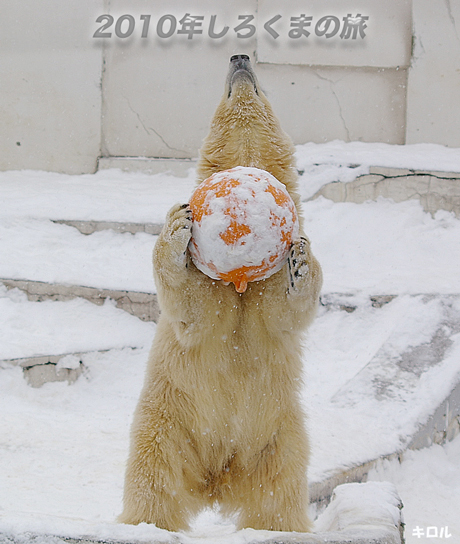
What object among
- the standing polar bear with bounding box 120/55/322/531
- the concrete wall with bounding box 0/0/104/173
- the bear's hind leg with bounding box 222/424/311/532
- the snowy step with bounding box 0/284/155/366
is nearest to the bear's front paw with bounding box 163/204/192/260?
the standing polar bear with bounding box 120/55/322/531

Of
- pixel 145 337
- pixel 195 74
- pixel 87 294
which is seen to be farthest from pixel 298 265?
pixel 195 74

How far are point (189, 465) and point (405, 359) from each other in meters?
2.43

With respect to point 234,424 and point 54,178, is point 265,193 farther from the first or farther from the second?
point 54,178

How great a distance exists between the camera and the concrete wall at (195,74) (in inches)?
309

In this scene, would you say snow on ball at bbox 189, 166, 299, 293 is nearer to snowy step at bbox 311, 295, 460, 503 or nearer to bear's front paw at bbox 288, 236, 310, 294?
bear's front paw at bbox 288, 236, 310, 294

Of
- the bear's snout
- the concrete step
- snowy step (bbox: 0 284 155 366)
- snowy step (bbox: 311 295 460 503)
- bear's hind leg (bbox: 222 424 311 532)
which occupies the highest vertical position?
the bear's snout

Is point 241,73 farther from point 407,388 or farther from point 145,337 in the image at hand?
point 145,337

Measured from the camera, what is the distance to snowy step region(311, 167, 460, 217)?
22.1 ft

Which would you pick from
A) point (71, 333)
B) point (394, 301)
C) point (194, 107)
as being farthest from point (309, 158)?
point (71, 333)

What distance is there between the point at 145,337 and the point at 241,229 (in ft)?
10.0

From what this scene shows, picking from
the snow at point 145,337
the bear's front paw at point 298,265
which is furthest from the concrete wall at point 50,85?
the bear's front paw at point 298,265

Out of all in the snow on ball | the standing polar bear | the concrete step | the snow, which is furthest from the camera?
the concrete step

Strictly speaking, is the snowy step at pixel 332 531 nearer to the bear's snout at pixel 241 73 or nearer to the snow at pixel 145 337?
the snow at pixel 145 337

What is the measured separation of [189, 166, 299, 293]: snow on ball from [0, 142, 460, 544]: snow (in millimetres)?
905
